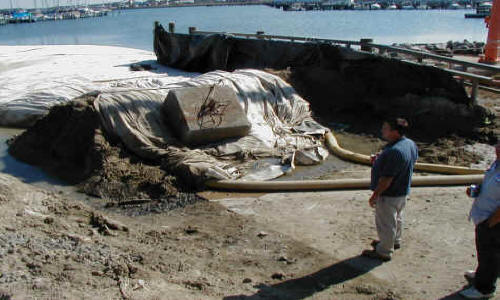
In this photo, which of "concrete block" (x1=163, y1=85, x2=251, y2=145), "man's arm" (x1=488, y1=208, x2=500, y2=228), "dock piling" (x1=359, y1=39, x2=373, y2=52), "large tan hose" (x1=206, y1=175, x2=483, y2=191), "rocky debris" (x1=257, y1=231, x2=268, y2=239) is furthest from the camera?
"dock piling" (x1=359, y1=39, x2=373, y2=52)

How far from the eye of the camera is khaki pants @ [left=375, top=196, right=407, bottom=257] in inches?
189

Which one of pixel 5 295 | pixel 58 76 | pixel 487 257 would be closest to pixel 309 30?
pixel 58 76

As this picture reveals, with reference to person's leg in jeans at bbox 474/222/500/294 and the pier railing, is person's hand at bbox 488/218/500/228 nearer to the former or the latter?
person's leg in jeans at bbox 474/222/500/294

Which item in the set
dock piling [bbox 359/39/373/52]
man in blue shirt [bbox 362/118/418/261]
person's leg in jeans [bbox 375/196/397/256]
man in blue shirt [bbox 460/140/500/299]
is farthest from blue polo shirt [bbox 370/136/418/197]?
dock piling [bbox 359/39/373/52]

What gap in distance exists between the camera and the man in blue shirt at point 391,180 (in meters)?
4.56

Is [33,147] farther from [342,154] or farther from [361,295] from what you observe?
[361,295]

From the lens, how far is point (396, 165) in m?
4.54

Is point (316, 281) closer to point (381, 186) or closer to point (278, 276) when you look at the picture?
point (278, 276)

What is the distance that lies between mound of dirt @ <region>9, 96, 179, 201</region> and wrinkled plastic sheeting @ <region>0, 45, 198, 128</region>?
80.3 inches

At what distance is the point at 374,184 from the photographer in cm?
475

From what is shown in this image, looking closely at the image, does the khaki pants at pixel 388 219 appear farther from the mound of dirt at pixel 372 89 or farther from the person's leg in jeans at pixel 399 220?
the mound of dirt at pixel 372 89

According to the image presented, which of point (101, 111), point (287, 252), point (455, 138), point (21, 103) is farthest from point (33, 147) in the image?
point (455, 138)

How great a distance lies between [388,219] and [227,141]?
4.39 meters

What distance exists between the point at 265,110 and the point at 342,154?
2.15 metres
